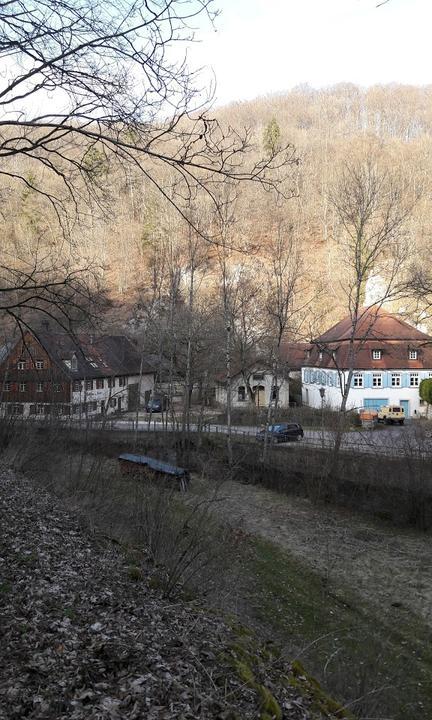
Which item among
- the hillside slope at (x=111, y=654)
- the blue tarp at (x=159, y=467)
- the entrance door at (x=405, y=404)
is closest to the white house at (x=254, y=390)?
the entrance door at (x=405, y=404)

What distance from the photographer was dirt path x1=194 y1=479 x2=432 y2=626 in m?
12.3

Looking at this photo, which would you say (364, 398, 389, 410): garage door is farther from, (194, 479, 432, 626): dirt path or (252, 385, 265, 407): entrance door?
(194, 479, 432, 626): dirt path

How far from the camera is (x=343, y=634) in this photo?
9633mm

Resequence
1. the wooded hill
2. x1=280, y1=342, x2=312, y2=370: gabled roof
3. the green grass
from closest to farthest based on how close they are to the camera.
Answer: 1. the wooded hill
2. the green grass
3. x1=280, y1=342, x2=312, y2=370: gabled roof

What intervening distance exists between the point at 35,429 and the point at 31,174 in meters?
16.9

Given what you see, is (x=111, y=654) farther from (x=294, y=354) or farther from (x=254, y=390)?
(x=294, y=354)

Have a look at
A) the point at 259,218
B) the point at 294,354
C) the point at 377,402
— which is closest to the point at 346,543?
the point at 377,402

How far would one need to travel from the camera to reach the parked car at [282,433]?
25344 millimetres

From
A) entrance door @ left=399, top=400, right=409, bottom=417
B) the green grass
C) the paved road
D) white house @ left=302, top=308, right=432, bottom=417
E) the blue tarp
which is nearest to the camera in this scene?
the green grass

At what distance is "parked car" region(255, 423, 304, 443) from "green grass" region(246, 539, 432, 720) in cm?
1136

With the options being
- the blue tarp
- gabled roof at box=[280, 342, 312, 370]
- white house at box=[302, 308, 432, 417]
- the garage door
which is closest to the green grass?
the blue tarp

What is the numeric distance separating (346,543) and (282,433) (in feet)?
34.2

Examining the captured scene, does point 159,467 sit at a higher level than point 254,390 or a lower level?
lower

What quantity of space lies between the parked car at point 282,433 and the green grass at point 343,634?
11356 mm
